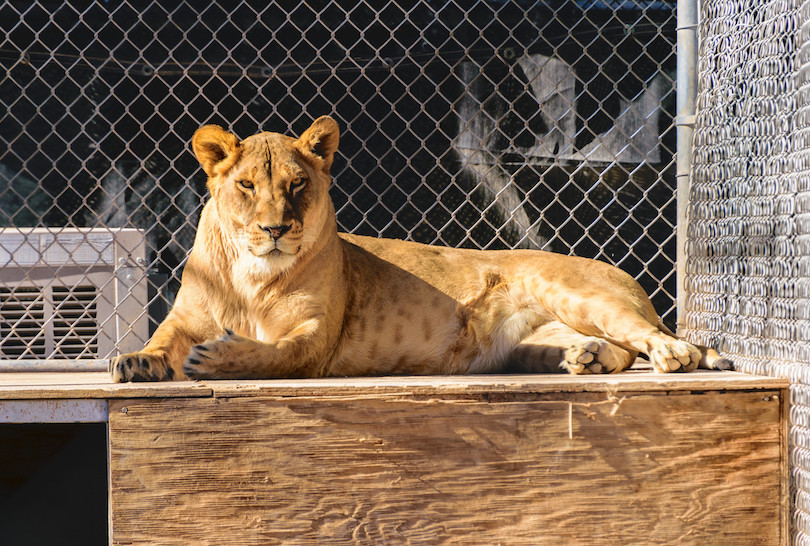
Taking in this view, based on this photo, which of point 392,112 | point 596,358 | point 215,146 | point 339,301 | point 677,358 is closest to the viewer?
point 677,358

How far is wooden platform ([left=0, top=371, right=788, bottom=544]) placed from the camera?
74.7 inches

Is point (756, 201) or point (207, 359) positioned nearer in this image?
point (207, 359)

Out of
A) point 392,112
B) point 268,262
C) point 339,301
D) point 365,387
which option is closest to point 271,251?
point 268,262

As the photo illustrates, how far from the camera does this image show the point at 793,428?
6.52ft

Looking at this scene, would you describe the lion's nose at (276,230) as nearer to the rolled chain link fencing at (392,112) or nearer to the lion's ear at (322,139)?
the lion's ear at (322,139)

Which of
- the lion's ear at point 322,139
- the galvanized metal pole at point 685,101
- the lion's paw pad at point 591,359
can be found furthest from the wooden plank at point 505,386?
the lion's ear at point 322,139

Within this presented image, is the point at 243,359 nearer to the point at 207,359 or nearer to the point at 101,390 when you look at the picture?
the point at 207,359

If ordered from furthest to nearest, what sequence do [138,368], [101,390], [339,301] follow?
[339,301] < [138,368] < [101,390]

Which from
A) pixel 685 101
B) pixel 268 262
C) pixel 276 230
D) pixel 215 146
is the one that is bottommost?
pixel 268 262

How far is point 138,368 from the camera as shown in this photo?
6.91 feet

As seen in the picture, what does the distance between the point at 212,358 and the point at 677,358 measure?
4.66 feet

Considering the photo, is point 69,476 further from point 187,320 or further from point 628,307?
point 628,307

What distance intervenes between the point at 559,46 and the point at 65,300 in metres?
2.57

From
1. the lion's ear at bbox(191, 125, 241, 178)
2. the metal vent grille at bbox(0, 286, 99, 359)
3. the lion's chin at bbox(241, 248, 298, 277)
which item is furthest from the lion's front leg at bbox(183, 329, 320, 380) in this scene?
the metal vent grille at bbox(0, 286, 99, 359)
